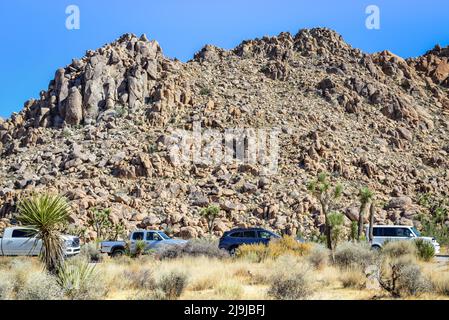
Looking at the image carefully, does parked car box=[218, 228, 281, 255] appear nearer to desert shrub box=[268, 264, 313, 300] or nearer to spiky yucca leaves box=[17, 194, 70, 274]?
desert shrub box=[268, 264, 313, 300]

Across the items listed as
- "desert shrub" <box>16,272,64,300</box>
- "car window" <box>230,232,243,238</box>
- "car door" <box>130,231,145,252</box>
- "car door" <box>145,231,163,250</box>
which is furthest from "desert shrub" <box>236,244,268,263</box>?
"desert shrub" <box>16,272,64,300</box>

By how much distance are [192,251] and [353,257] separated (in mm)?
8437

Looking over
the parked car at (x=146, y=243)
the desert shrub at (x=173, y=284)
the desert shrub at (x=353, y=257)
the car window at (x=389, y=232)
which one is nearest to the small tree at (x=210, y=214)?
the parked car at (x=146, y=243)

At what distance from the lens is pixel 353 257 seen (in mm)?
18688

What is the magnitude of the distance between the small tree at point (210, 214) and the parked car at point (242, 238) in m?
19.2

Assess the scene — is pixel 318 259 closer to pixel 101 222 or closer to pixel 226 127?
pixel 101 222

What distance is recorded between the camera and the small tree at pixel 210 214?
45844 mm

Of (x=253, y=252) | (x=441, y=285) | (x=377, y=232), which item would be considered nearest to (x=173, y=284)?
(x=441, y=285)

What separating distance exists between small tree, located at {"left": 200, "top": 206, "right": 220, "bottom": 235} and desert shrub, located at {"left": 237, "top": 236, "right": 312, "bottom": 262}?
20.3 m

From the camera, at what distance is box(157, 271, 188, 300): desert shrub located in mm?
13109
